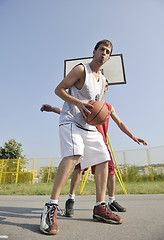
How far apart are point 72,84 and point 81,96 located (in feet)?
0.55

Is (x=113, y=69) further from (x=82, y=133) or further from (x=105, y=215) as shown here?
(x=105, y=215)

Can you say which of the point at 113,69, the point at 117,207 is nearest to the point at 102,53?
the point at 117,207

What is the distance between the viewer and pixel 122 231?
1.28m

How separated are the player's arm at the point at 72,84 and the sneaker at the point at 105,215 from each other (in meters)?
0.89

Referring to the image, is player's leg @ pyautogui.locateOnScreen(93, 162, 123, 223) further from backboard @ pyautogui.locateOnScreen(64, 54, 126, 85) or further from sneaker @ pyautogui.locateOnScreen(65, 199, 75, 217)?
backboard @ pyautogui.locateOnScreen(64, 54, 126, 85)

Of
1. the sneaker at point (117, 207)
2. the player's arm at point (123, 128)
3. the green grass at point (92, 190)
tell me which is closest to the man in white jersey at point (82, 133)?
the sneaker at point (117, 207)

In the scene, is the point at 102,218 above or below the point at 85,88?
below

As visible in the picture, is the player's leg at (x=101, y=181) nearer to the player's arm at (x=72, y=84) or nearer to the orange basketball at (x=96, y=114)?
the orange basketball at (x=96, y=114)

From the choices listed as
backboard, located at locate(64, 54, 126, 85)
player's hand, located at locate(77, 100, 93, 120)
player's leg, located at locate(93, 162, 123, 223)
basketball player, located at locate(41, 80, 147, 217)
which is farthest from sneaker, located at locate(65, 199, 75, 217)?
backboard, located at locate(64, 54, 126, 85)

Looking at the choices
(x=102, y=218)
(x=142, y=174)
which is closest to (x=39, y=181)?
(x=142, y=174)

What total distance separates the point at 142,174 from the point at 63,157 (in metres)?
10.5

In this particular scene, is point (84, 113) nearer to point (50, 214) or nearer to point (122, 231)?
point (50, 214)

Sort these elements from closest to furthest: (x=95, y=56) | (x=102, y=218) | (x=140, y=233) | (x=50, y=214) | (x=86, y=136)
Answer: (x=140, y=233) < (x=50, y=214) < (x=102, y=218) < (x=86, y=136) < (x=95, y=56)

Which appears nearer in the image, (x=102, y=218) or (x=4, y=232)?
(x=4, y=232)
